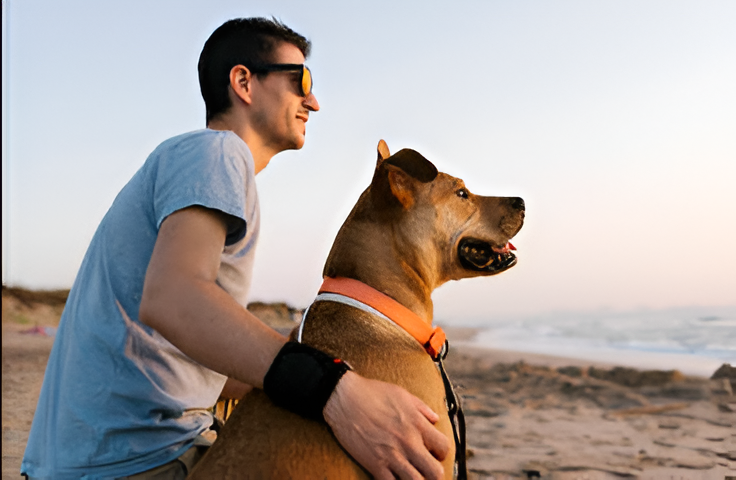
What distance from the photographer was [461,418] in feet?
8.25

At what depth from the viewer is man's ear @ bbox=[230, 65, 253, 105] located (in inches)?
106

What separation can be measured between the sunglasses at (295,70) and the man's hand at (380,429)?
1.49 meters

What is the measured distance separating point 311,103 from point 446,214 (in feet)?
2.62

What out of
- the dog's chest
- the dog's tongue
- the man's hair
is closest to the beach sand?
the dog's tongue

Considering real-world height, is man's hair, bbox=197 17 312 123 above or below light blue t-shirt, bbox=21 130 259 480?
above

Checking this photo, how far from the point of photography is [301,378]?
1788mm

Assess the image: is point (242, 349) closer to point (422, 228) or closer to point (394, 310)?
point (394, 310)

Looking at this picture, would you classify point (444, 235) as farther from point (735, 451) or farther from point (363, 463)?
point (735, 451)

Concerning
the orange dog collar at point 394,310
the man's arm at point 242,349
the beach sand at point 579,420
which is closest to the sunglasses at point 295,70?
the orange dog collar at point 394,310

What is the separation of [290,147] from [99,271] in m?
1.03

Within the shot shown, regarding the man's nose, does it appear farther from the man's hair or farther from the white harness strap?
the white harness strap

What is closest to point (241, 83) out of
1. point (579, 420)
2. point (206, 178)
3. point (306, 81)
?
point (306, 81)

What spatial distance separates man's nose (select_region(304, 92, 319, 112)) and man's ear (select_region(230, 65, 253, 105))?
0.27m

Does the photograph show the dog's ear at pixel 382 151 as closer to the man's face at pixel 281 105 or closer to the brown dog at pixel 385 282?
the brown dog at pixel 385 282
